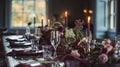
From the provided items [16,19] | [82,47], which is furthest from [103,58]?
[16,19]

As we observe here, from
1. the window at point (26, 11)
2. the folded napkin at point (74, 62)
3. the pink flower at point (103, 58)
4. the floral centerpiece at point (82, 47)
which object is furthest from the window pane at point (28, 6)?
the pink flower at point (103, 58)

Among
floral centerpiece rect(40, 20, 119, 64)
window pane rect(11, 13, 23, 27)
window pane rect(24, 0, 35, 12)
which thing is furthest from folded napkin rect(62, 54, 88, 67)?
window pane rect(24, 0, 35, 12)

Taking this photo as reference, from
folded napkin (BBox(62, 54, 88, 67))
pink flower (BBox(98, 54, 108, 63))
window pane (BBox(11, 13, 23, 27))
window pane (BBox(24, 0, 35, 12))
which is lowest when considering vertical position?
folded napkin (BBox(62, 54, 88, 67))

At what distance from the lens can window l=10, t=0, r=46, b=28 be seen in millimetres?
10008

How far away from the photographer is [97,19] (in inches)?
350

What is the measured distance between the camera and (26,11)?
10.2 m

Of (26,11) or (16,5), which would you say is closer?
(16,5)

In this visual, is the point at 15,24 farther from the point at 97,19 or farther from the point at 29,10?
the point at 97,19

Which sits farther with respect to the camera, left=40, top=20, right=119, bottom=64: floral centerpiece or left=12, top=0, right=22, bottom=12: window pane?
left=12, top=0, right=22, bottom=12: window pane

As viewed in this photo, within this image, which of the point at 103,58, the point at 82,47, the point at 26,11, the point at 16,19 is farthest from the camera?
the point at 26,11

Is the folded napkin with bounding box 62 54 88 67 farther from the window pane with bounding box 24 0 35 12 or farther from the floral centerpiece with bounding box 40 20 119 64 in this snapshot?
the window pane with bounding box 24 0 35 12

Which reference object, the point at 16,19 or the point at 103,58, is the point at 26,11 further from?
the point at 103,58

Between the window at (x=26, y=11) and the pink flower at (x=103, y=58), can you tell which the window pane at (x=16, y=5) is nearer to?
the window at (x=26, y=11)

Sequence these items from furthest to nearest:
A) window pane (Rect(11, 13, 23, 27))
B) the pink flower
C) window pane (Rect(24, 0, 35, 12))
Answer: window pane (Rect(24, 0, 35, 12)), window pane (Rect(11, 13, 23, 27)), the pink flower
